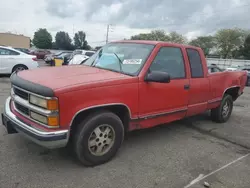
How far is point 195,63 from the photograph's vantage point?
4.66 metres

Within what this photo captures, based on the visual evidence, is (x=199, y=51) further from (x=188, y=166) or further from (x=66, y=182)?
(x=66, y=182)

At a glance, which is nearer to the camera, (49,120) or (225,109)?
(49,120)

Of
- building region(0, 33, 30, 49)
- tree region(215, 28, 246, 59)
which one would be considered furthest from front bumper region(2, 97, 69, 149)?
building region(0, 33, 30, 49)

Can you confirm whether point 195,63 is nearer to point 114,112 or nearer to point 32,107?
point 114,112

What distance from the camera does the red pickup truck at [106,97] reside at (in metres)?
2.87

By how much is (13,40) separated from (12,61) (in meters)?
67.4

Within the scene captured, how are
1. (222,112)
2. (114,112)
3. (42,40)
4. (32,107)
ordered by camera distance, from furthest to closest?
(42,40) < (222,112) < (114,112) < (32,107)

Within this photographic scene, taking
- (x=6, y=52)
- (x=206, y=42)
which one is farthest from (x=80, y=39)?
(x=6, y=52)

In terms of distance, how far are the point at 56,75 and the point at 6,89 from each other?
5.93m

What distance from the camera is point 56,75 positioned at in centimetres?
335

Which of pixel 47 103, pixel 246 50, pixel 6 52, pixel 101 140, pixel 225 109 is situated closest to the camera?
pixel 47 103

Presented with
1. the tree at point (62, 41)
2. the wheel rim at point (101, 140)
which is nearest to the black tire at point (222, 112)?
the wheel rim at point (101, 140)

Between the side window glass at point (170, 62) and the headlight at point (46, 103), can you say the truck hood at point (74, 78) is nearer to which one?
the headlight at point (46, 103)

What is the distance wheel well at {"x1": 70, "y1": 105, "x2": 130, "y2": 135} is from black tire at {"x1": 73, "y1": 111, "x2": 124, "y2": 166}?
0.25 feet
